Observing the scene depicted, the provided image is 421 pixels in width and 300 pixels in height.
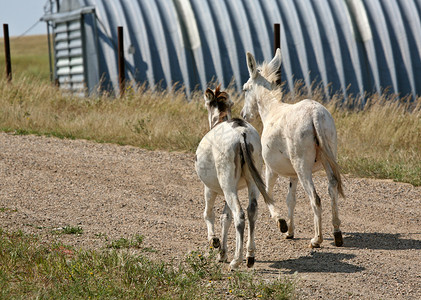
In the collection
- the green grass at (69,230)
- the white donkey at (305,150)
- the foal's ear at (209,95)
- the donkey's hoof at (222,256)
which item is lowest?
the donkey's hoof at (222,256)

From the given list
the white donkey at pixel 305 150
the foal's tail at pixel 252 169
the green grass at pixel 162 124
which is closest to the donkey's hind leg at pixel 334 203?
the white donkey at pixel 305 150

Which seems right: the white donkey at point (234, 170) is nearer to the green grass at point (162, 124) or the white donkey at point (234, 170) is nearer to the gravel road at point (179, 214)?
the gravel road at point (179, 214)

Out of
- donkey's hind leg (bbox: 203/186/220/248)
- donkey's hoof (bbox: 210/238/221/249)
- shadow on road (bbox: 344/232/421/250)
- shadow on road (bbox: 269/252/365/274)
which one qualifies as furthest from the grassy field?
shadow on road (bbox: 344/232/421/250)

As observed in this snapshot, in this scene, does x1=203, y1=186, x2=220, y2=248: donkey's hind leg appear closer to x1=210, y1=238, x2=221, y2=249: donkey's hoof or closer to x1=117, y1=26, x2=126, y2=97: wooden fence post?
x1=210, y1=238, x2=221, y2=249: donkey's hoof

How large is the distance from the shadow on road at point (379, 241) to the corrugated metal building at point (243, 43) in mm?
9959

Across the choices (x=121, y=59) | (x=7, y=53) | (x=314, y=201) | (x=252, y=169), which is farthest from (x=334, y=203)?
(x=7, y=53)

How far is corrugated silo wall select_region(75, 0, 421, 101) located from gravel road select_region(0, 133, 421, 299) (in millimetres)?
6020

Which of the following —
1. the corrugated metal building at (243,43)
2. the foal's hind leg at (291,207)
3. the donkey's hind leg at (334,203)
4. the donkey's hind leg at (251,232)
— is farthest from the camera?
the corrugated metal building at (243,43)

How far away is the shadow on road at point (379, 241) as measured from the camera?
7219 mm

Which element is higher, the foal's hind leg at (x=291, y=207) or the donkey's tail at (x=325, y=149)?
the donkey's tail at (x=325, y=149)

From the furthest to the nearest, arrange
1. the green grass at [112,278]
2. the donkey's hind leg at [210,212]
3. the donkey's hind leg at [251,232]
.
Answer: the donkey's hind leg at [210,212], the donkey's hind leg at [251,232], the green grass at [112,278]

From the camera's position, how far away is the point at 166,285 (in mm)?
5438

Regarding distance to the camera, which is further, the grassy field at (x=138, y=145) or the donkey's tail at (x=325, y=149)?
the donkey's tail at (x=325, y=149)

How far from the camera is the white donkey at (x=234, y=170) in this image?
6164 mm
